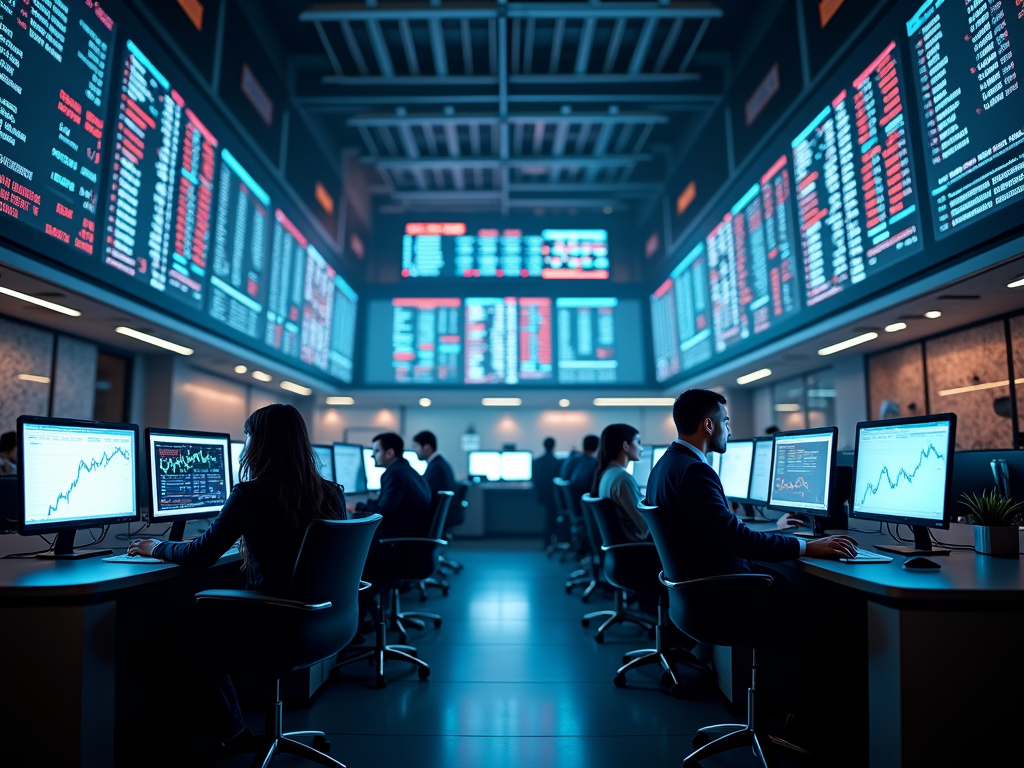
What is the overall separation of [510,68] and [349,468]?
433cm

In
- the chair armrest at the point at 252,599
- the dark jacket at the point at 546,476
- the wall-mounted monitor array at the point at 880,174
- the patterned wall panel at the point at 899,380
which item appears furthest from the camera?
the dark jacket at the point at 546,476

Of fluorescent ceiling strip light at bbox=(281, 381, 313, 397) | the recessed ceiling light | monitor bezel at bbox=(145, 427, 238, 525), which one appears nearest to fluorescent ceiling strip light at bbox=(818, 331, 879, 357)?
the recessed ceiling light

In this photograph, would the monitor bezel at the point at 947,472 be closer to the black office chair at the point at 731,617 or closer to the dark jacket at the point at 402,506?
the black office chair at the point at 731,617

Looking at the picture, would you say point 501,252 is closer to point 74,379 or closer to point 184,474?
point 74,379

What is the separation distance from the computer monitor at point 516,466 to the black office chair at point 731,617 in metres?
6.29

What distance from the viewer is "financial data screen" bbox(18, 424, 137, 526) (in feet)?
6.48

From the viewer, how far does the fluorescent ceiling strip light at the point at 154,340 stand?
4.41 metres

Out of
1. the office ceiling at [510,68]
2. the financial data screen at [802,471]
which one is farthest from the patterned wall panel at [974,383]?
the office ceiling at [510,68]

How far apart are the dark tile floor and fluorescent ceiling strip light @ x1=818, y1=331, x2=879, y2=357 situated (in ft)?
8.62

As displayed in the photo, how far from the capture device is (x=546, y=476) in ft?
24.7

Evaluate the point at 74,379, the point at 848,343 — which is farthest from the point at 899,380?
the point at 74,379

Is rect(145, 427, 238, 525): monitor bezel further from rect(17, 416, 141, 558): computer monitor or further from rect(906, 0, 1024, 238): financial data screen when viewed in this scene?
rect(906, 0, 1024, 238): financial data screen

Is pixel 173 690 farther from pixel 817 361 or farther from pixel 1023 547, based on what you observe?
pixel 817 361

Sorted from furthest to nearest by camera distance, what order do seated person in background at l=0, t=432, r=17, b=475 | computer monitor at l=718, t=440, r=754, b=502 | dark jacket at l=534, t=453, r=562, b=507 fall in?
1. dark jacket at l=534, t=453, r=562, b=507
2. seated person in background at l=0, t=432, r=17, b=475
3. computer monitor at l=718, t=440, r=754, b=502
